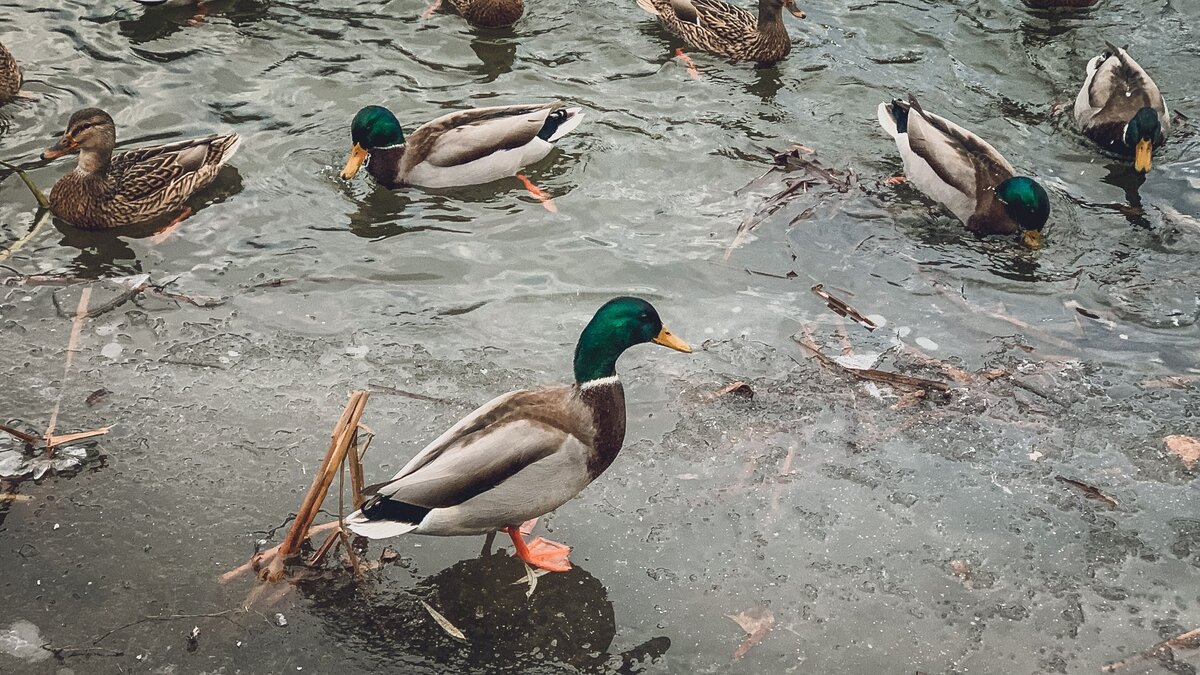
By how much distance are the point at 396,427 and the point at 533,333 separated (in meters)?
1.08

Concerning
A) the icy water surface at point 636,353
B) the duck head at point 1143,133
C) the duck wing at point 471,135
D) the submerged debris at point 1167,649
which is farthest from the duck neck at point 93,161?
the duck head at point 1143,133

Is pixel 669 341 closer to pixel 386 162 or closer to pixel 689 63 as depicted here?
pixel 386 162

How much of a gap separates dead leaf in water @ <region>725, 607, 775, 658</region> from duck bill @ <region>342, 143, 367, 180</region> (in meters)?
4.34

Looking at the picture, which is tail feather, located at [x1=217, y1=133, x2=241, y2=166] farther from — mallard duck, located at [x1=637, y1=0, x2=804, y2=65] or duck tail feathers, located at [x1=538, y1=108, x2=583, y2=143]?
mallard duck, located at [x1=637, y1=0, x2=804, y2=65]

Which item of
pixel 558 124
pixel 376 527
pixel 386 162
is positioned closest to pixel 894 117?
pixel 558 124

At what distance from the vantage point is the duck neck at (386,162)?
7410 millimetres

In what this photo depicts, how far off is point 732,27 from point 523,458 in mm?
6028

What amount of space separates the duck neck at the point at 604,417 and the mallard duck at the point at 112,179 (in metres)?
3.82

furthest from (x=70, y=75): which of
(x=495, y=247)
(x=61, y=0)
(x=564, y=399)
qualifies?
(x=564, y=399)

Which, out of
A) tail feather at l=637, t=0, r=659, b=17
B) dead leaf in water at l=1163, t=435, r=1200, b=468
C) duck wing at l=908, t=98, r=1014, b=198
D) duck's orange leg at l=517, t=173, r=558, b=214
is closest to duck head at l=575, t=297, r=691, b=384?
dead leaf in water at l=1163, t=435, r=1200, b=468

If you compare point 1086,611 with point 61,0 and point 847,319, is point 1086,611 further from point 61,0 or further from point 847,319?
point 61,0

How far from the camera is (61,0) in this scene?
9.20m

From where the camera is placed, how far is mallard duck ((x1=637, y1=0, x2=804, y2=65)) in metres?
9.06

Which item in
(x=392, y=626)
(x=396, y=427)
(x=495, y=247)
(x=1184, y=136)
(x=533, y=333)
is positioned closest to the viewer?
(x=392, y=626)
